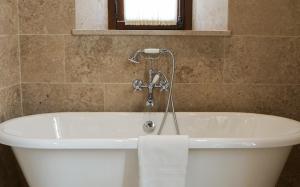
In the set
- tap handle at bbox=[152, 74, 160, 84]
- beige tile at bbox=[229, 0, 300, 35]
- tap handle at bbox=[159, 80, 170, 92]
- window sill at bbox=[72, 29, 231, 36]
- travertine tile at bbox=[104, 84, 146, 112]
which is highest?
beige tile at bbox=[229, 0, 300, 35]

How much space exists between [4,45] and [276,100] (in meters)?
1.66

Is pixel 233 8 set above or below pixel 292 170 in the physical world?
above

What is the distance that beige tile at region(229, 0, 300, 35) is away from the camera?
7.53 feet

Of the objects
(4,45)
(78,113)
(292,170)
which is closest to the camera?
(4,45)

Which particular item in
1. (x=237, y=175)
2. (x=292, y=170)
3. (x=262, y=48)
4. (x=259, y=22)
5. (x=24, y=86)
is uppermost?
(x=259, y=22)

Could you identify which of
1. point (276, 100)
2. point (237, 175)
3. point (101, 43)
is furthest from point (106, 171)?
point (276, 100)

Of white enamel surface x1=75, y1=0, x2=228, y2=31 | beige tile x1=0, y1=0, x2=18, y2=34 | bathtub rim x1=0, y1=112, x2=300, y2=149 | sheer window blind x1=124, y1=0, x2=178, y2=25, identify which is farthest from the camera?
sheer window blind x1=124, y1=0, x2=178, y2=25

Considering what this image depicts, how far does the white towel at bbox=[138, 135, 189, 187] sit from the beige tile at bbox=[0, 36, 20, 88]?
37.9 inches

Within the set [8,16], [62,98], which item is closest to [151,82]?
[62,98]

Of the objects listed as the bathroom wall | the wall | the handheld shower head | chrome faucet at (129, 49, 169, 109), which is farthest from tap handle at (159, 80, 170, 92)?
the bathroom wall

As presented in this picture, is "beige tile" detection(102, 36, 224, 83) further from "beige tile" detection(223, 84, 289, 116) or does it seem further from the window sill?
"beige tile" detection(223, 84, 289, 116)

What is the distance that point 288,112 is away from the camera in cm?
239

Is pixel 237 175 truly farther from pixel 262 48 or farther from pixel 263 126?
pixel 262 48

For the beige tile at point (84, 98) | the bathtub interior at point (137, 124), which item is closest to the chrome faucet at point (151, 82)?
the bathtub interior at point (137, 124)
